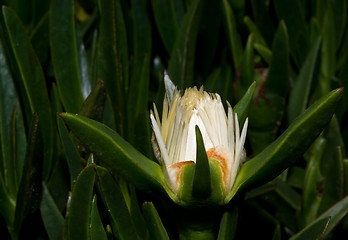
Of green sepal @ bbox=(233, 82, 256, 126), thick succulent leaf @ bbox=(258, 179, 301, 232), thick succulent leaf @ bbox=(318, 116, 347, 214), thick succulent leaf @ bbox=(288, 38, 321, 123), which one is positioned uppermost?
green sepal @ bbox=(233, 82, 256, 126)

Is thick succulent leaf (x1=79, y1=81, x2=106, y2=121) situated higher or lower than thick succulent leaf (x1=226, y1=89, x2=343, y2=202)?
higher

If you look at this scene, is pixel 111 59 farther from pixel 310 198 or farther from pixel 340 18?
pixel 340 18

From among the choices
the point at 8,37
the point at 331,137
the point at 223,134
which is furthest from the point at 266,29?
the point at 223,134

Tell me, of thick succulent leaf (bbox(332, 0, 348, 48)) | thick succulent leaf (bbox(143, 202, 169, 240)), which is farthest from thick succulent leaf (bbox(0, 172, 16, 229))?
thick succulent leaf (bbox(332, 0, 348, 48))

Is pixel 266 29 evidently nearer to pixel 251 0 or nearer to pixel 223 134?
pixel 251 0

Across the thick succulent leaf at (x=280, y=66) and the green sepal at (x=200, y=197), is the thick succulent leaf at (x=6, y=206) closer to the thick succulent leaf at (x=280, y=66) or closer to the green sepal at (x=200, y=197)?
the green sepal at (x=200, y=197)

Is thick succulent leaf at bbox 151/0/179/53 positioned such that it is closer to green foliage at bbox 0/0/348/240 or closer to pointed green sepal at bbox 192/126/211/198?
green foliage at bbox 0/0/348/240
